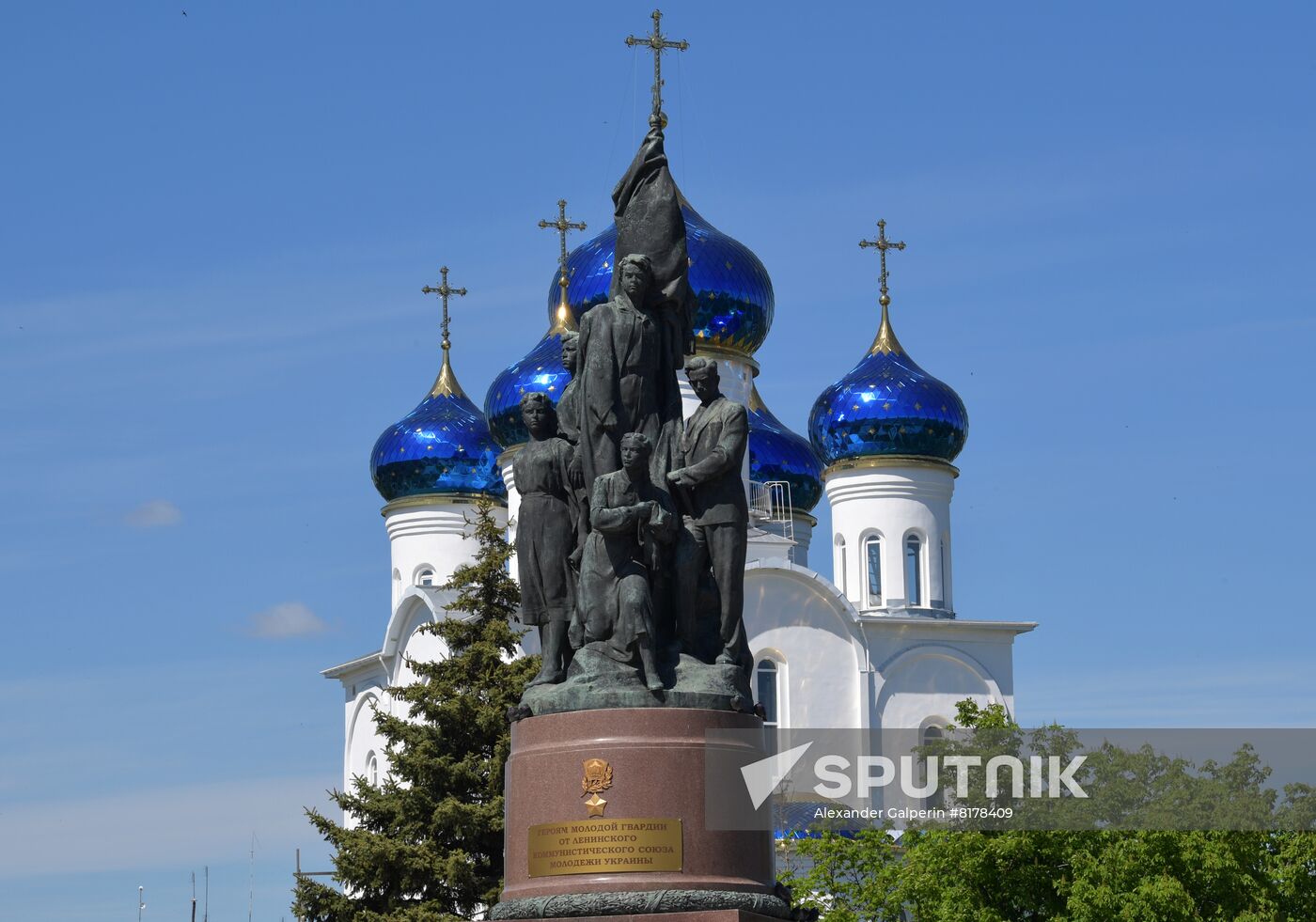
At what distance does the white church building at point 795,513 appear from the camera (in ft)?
128

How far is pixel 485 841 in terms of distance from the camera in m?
25.9

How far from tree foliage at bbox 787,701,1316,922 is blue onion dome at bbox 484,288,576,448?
1311 cm

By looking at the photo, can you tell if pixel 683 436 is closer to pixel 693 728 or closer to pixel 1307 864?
pixel 693 728

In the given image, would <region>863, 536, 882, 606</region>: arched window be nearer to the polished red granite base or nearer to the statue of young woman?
the statue of young woman

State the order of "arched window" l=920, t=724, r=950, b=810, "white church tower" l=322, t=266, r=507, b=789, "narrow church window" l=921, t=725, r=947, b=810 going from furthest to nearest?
"white church tower" l=322, t=266, r=507, b=789 → "narrow church window" l=921, t=725, r=947, b=810 → "arched window" l=920, t=724, r=950, b=810

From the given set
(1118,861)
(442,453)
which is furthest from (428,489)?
(1118,861)

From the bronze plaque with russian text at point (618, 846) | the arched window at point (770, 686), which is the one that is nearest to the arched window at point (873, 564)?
the arched window at point (770, 686)

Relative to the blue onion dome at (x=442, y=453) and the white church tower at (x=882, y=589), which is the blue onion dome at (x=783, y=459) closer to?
the white church tower at (x=882, y=589)

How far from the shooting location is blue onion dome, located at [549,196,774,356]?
3969 centimetres

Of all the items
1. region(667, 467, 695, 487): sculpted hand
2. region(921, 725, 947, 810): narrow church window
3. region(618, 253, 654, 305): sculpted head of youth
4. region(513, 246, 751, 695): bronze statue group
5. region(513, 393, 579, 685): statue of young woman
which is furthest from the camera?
region(921, 725, 947, 810): narrow church window

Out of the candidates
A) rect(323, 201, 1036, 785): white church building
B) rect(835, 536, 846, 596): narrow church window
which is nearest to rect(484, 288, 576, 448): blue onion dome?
rect(323, 201, 1036, 785): white church building

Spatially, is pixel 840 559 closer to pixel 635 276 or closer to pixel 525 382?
pixel 525 382

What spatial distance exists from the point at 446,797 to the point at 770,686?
44.0 feet

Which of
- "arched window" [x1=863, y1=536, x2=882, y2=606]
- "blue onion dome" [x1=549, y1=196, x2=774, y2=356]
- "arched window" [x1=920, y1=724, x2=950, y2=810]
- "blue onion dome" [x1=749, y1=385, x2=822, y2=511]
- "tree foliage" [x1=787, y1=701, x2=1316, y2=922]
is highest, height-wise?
"blue onion dome" [x1=549, y1=196, x2=774, y2=356]
